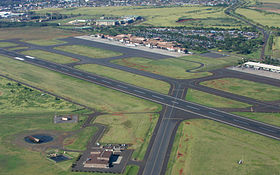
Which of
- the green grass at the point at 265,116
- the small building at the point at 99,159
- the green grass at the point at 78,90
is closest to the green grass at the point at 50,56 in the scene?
the green grass at the point at 78,90

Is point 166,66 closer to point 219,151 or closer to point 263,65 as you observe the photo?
point 263,65

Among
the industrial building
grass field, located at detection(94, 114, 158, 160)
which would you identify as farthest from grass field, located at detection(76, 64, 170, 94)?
the industrial building

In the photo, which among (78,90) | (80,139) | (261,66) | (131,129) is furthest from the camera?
(261,66)

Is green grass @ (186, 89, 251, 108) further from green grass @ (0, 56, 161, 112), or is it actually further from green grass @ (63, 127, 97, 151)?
green grass @ (63, 127, 97, 151)

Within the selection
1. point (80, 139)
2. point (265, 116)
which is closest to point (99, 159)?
point (80, 139)

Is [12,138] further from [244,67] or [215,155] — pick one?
[244,67]
